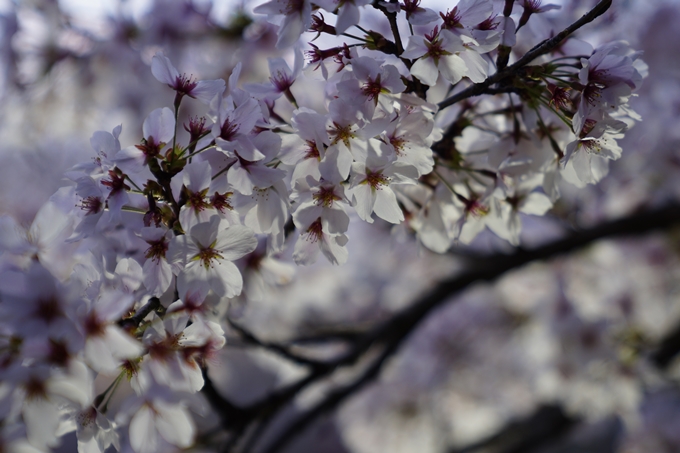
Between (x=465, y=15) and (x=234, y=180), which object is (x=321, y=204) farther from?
(x=465, y=15)

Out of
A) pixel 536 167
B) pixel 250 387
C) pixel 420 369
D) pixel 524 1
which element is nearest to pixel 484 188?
pixel 536 167

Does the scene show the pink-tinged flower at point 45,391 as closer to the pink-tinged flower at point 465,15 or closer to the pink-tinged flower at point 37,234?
the pink-tinged flower at point 37,234

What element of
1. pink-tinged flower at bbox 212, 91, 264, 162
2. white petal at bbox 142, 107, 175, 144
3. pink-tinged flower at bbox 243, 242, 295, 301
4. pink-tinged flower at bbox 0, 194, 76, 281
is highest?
pink-tinged flower at bbox 212, 91, 264, 162

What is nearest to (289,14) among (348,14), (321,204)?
(348,14)

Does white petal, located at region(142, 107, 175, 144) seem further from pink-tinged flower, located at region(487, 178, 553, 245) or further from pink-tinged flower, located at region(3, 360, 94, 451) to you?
pink-tinged flower, located at region(487, 178, 553, 245)

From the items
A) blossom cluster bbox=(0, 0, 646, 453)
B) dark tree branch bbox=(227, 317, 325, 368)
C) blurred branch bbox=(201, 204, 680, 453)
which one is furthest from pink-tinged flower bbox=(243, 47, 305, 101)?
blurred branch bbox=(201, 204, 680, 453)

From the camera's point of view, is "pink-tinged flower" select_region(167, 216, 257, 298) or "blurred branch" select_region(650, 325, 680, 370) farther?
"blurred branch" select_region(650, 325, 680, 370)

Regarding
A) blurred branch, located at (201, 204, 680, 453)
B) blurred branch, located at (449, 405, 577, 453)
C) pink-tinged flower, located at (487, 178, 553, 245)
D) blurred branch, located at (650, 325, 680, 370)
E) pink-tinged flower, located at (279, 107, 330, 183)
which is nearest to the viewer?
pink-tinged flower, located at (279, 107, 330, 183)
